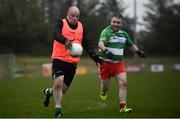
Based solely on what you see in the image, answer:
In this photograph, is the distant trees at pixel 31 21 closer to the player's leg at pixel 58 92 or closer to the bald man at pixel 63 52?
the bald man at pixel 63 52

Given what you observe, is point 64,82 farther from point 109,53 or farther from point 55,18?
point 55,18

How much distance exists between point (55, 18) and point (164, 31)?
13953 millimetres

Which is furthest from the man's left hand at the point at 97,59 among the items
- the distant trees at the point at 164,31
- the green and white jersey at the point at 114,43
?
the distant trees at the point at 164,31

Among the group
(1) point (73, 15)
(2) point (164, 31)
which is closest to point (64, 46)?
(1) point (73, 15)

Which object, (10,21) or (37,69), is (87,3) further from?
(37,69)

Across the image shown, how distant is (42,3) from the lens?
72.1 m

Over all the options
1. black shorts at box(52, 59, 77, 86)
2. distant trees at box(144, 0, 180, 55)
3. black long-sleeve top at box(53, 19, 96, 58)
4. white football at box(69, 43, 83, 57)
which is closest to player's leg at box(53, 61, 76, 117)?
black shorts at box(52, 59, 77, 86)

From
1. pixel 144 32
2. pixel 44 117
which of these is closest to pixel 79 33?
pixel 44 117

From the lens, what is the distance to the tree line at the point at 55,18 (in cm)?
5603

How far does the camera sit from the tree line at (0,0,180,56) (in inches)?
2206

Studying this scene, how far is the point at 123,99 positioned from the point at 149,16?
64387mm

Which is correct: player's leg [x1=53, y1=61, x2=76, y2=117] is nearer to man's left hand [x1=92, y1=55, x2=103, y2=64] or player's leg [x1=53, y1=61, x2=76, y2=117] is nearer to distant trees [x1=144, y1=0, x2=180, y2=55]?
man's left hand [x1=92, y1=55, x2=103, y2=64]

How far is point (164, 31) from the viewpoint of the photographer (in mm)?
66000

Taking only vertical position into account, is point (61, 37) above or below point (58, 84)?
above
